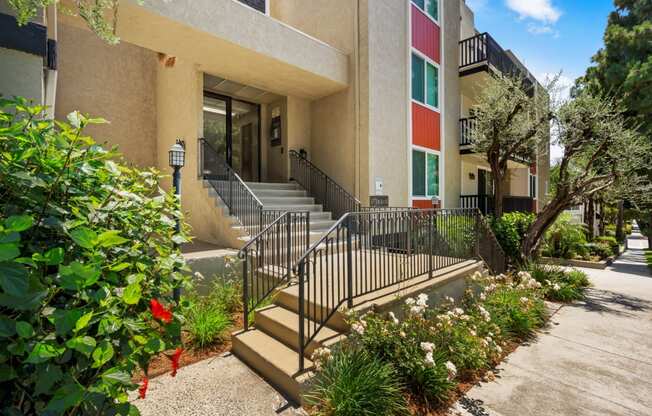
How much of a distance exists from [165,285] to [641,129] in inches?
630

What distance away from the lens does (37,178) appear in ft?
4.77

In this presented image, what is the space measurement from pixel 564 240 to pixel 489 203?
9.35 feet

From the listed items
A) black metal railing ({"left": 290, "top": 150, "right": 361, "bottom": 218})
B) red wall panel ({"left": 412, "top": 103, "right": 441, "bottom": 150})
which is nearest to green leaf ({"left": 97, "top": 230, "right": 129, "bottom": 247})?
black metal railing ({"left": 290, "top": 150, "right": 361, "bottom": 218})

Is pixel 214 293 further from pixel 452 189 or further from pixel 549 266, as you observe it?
pixel 452 189

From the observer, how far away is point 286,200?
8.33 meters

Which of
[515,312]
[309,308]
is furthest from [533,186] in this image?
[309,308]

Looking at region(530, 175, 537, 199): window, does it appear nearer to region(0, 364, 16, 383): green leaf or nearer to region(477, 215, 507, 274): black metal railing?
region(477, 215, 507, 274): black metal railing

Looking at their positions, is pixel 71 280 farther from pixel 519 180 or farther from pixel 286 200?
pixel 519 180

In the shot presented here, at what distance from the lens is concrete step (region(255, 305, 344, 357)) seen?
3.43 m

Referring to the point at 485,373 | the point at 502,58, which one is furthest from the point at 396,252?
the point at 502,58

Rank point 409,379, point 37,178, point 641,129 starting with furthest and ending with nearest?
point 641,129 → point 409,379 → point 37,178

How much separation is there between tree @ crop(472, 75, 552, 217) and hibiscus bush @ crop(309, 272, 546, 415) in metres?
4.84

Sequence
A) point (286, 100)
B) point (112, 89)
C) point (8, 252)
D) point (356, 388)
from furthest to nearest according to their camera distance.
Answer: point (286, 100) → point (112, 89) → point (356, 388) → point (8, 252)

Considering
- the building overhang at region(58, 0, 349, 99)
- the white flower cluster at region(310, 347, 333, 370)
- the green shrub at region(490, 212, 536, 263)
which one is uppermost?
the building overhang at region(58, 0, 349, 99)
